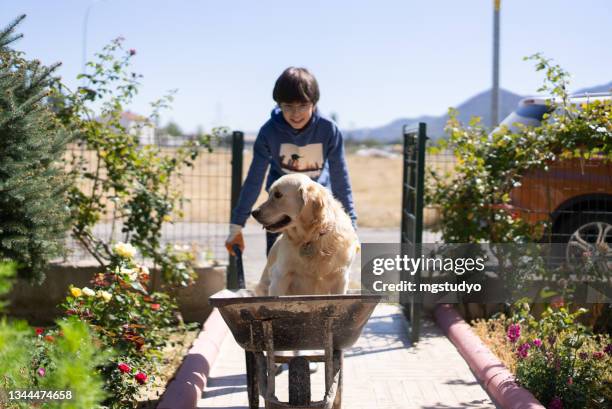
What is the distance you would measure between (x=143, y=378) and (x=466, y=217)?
3.79m

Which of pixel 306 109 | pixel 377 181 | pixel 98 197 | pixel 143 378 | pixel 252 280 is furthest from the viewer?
pixel 377 181

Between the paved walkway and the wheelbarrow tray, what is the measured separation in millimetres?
1261

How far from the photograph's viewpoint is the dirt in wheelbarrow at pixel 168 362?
466 centimetres

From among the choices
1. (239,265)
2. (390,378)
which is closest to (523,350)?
(390,378)

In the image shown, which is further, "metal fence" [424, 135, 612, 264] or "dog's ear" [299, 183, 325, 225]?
"metal fence" [424, 135, 612, 264]

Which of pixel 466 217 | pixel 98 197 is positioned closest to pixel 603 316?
pixel 466 217

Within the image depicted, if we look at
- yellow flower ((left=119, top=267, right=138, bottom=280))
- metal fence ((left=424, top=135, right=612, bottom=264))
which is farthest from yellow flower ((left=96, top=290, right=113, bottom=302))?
metal fence ((left=424, top=135, right=612, bottom=264))

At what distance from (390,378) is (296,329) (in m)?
2.03

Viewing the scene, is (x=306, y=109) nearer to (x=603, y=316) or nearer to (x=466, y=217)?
(x=466, y=217)

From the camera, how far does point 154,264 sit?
6750mm

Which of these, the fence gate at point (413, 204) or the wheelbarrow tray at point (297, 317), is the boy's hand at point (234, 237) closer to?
the wheelbarrow tray at point (297, 317)

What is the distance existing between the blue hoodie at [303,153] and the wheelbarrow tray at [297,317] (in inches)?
57.0

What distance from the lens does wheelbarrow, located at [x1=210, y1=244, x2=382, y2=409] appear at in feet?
11.2

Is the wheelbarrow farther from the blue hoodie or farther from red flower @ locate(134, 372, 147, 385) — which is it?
the blue hoodie
